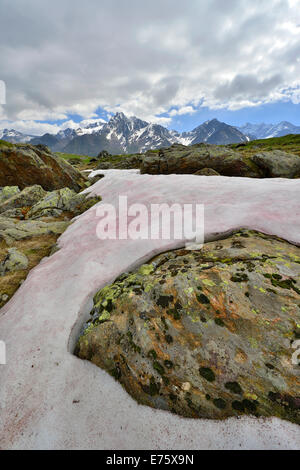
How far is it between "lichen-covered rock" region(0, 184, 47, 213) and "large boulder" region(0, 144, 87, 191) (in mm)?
3376

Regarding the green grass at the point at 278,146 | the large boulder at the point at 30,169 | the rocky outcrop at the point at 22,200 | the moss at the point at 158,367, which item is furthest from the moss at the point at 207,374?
the green grass at the point at 278,146

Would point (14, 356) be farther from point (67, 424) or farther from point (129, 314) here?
point (129, 314)

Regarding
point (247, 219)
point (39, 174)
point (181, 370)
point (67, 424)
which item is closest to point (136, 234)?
point (247, 219)

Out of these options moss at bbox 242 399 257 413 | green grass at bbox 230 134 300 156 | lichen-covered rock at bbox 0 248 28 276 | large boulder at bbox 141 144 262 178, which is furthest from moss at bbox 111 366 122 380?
green grass at bbox 230 134 300 156

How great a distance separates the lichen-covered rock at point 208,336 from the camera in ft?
12.8

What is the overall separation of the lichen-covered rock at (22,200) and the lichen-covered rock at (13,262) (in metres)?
11.6

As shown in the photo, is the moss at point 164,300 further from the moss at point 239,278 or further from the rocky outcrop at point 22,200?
the rocky outcrop at point 22,200

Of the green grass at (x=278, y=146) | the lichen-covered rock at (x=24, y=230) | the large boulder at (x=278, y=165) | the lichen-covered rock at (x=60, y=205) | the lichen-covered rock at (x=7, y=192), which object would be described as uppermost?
the green grass at (x=278, y=146)

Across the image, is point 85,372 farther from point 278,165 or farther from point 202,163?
point 278,165

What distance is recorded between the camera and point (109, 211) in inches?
538

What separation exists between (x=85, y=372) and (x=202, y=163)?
22375 mm

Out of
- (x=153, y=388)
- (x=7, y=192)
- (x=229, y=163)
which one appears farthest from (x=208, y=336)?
(x=7, y=192)

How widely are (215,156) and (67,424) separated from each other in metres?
24.0

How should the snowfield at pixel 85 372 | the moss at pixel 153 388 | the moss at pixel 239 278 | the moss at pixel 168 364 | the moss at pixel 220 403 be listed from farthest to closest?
the moss at pixel 239 278
the moss at pixel 168 364
the moss at pixel 153 388
the moss at pixel 220 403
the snowfield at pixel 85 372
